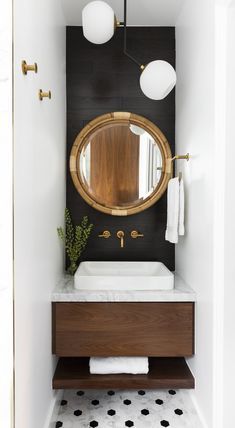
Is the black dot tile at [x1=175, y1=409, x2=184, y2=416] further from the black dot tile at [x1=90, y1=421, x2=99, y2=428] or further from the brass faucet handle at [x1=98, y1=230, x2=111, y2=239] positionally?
the brass faucet handle at [x1=98, y1=230, x2=111, y2=239]

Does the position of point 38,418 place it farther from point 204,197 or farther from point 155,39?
point 155,39

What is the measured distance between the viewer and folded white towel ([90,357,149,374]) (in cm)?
196

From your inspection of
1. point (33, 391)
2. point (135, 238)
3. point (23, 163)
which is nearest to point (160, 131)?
point (135, 238)

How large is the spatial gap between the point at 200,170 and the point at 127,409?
4.61ft

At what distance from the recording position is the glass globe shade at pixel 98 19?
1.99 meters

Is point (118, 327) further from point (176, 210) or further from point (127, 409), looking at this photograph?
point (176, 210)

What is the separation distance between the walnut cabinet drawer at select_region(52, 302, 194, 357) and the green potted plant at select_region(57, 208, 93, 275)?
480 millimetres

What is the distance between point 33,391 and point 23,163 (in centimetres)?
95

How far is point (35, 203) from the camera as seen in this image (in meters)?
1.52

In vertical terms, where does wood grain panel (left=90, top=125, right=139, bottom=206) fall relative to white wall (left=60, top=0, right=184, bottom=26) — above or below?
below

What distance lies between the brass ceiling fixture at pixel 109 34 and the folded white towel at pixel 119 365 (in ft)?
5.19
